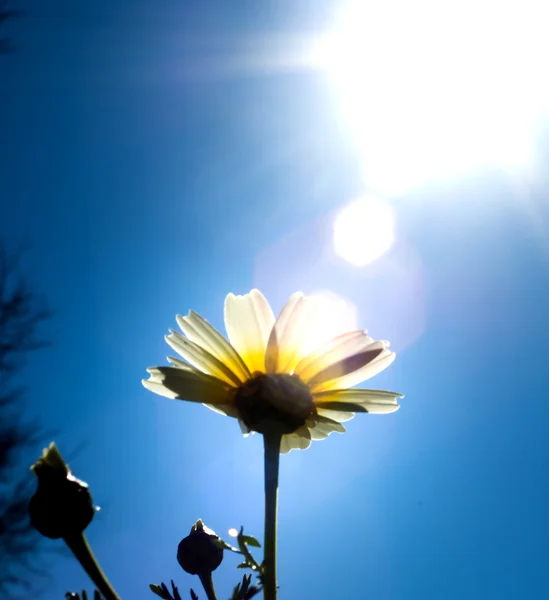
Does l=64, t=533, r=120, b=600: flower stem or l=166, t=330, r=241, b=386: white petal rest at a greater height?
l=166, t=330, r=241, b=386: white petal

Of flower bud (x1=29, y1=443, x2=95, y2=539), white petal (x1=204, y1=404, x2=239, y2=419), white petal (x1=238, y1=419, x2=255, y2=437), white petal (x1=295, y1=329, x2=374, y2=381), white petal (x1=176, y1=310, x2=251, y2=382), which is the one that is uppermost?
white petal (x1=176, y1=310, x2=251, y2=382)

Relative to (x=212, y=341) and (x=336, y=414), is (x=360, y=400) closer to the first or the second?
(x=336, y=414)

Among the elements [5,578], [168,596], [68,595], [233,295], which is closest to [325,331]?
[233,295]

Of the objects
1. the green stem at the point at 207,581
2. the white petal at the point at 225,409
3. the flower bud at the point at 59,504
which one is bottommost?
the green stem at the point at 207,581

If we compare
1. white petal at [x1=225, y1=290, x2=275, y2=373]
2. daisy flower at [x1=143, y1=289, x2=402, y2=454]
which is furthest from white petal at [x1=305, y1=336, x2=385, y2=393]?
white petal at [x1=225, y1=290, x2=275, y2=373]

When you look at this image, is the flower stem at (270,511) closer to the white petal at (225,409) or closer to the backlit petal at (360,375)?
the white petal at (225,409)

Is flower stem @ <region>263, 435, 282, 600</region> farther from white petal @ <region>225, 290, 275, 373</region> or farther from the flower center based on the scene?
white petal @ <region>225, 290, 275, 373</region>

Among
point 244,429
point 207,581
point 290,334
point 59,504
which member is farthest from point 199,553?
point 290,334

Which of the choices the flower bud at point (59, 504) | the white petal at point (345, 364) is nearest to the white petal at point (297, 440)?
the white petal at point (345, 364)

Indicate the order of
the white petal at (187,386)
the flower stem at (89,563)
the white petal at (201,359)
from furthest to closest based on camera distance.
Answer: the white petal at (201,359)
the white petal at (187,386)
the flower stem at (89,563)
